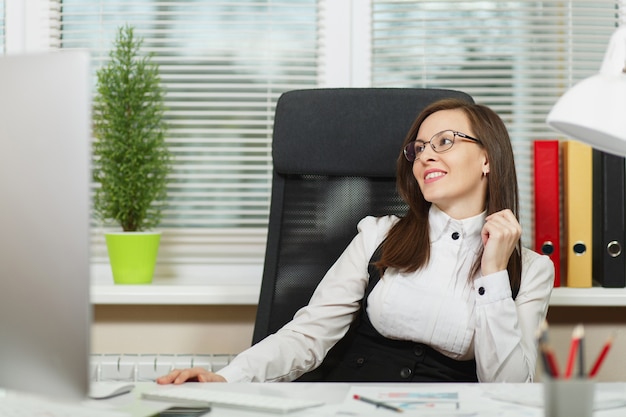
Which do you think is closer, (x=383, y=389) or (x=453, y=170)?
(x=383, y=389)

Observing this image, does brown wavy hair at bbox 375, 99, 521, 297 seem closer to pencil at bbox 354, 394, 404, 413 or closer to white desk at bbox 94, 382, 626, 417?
white desk at bbox 94, 382, 626, 417

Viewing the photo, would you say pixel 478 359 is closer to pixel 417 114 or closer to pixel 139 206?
pixel 417 114

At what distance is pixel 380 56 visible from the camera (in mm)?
2396

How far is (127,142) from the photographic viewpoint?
2201 millimetres

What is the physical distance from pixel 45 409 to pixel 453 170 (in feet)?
3.28

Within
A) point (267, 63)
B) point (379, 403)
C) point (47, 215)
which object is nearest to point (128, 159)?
point (267, 63)

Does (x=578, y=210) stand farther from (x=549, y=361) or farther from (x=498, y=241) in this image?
(x=549, y=361)

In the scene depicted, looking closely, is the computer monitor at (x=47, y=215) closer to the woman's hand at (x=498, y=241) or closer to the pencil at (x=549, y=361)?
the pencil at (x=549, y=361)

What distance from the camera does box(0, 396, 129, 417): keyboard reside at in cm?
102

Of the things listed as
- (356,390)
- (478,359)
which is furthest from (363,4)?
(356,390)

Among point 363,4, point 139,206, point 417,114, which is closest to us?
point 417,114

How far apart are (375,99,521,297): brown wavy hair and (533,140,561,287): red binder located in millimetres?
380

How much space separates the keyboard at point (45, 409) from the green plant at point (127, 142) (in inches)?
45.5

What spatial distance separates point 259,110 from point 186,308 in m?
0.64
